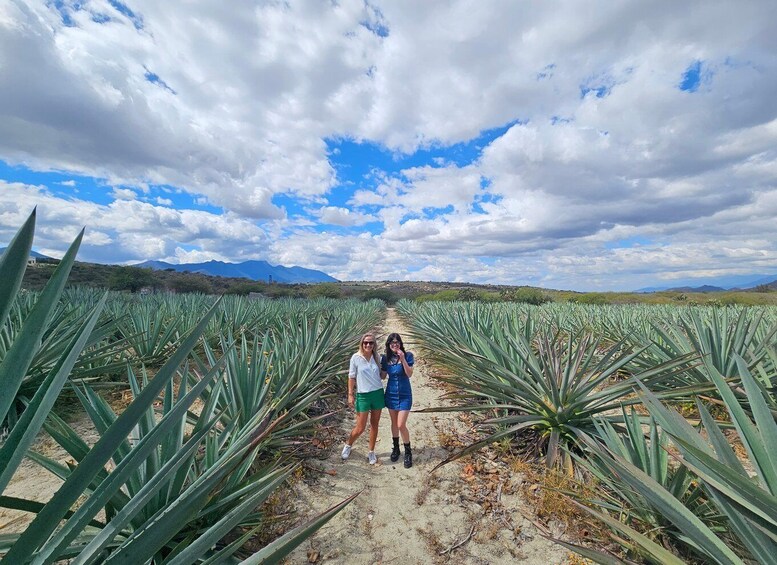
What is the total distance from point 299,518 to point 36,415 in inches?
86.5

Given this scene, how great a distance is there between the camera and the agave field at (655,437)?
→ 1.37 m

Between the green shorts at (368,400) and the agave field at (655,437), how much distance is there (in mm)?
787

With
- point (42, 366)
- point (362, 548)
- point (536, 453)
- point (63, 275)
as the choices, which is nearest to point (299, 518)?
point (362, 548)

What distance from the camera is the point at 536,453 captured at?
3240 mm

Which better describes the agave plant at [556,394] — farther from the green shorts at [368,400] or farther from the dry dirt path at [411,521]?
the green shorts at [368,400]

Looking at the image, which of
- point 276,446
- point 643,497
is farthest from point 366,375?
point 643,497

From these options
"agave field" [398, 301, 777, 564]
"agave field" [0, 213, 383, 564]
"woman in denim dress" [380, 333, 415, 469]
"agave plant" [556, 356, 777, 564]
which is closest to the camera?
"agave field" [0, 213, 383, 564]

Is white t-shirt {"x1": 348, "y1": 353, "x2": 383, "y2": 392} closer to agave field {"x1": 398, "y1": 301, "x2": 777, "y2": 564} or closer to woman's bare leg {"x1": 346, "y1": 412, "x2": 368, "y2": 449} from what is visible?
woman's bare leg {"x1": 346, "y1": 412, "x2": 368, "y2": 449}

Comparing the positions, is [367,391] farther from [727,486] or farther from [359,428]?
[727,486]

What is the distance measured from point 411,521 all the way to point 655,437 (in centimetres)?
170

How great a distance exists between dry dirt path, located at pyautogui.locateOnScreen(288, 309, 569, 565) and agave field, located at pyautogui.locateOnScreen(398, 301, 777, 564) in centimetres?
42

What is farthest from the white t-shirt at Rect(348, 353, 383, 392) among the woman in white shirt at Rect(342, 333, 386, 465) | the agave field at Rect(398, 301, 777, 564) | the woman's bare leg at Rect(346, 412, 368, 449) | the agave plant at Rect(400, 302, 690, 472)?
the agave field at Rect(398, 301, 777, 564)

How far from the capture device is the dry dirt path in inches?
87.4

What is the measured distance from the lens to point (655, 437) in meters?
2.13
